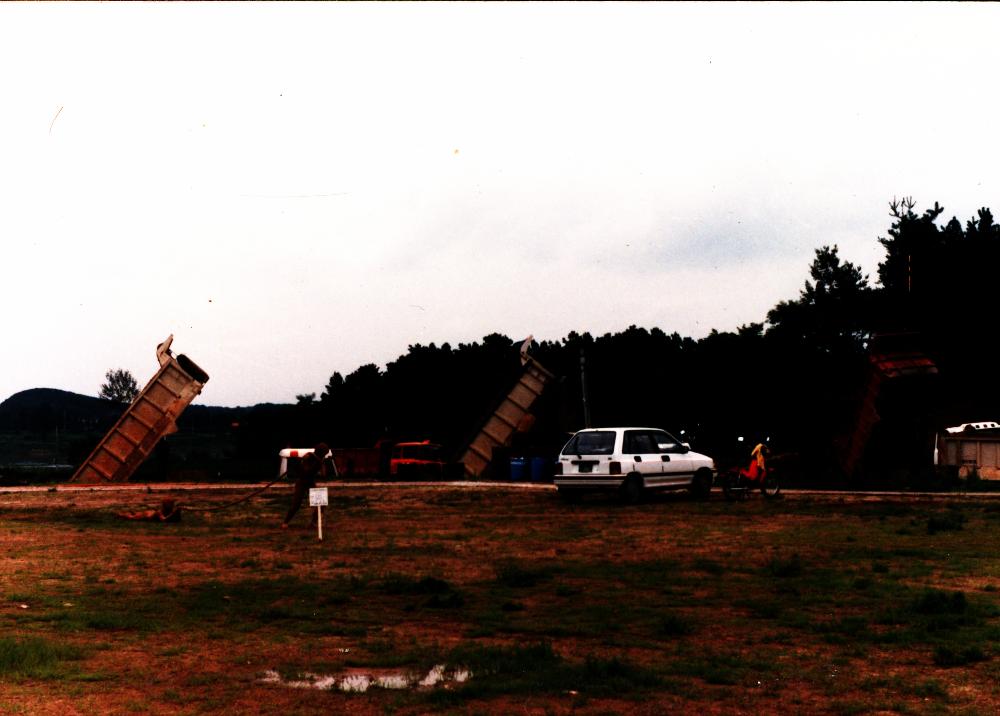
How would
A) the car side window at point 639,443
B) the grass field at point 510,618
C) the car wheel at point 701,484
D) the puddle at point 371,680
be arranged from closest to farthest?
the grass field at point 510,618, the puddle at point 371,680, the car side window at point 639,443, the car wheel at point 701,484

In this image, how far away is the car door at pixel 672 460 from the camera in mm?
24766

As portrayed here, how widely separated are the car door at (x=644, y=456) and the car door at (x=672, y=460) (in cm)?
7

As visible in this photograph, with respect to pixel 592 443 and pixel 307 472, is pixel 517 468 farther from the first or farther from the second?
pixel 307 472

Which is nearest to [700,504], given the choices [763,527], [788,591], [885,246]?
[763,527]

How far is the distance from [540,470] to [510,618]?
84.0 feet

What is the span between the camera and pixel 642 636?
9461 millimetres

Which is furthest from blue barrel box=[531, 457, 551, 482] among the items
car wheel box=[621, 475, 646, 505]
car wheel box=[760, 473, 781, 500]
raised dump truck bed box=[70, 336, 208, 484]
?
car wheel box=[621, 475, 646, 505]

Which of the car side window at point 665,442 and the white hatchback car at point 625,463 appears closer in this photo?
the white hatchback car at point 625,463

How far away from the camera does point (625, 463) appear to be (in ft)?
78.6

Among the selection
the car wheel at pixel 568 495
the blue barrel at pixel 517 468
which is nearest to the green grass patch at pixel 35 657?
the car wheel at pixel 568 495

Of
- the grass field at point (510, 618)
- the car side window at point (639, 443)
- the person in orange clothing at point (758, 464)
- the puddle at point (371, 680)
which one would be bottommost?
the puddle at point (371, 680)

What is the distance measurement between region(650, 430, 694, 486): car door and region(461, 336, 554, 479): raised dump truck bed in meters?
10.2

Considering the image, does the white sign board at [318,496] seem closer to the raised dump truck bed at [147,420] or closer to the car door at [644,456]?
the car door at [644,456]

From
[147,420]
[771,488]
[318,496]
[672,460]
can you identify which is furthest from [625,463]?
[147,420]
